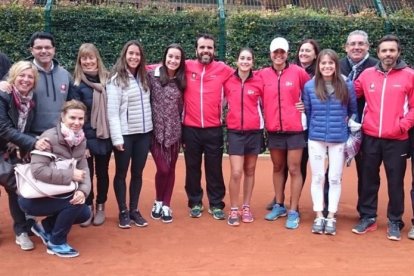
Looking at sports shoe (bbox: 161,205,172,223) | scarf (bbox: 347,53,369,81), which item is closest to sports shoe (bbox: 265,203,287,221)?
sports shoe (bbox: 161,205,172,223)

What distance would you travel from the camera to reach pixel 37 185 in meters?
4.50

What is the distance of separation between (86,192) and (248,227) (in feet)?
5.81

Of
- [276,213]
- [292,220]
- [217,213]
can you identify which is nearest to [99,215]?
[217,213]

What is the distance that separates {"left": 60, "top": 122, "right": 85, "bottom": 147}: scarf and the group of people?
0.02m

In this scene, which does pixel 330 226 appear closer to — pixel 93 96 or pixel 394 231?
pixel 394 231

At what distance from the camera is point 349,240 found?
5.21 meters

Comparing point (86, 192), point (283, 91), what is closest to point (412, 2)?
point (283, 91)

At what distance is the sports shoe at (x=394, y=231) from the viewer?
5.24m

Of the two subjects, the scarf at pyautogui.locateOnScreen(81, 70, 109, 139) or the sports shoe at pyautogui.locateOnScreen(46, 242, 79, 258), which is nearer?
the sports shoe at pyautogui.locateOnScreen(46, 242, 79, 258)

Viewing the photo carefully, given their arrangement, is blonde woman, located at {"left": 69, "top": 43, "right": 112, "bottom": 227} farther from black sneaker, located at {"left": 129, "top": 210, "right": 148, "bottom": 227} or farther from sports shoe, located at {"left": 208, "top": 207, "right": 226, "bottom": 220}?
sports shoe, located at {"left": 208, "top": 207, "right": 226, "bottom": 220}

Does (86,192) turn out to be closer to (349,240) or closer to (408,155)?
(349,240)

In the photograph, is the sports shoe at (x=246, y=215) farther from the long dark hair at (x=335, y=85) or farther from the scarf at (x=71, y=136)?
the scarf at (x=71, y=136)

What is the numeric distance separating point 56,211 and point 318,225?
2592 mm

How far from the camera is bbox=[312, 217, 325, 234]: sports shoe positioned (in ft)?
17.6
